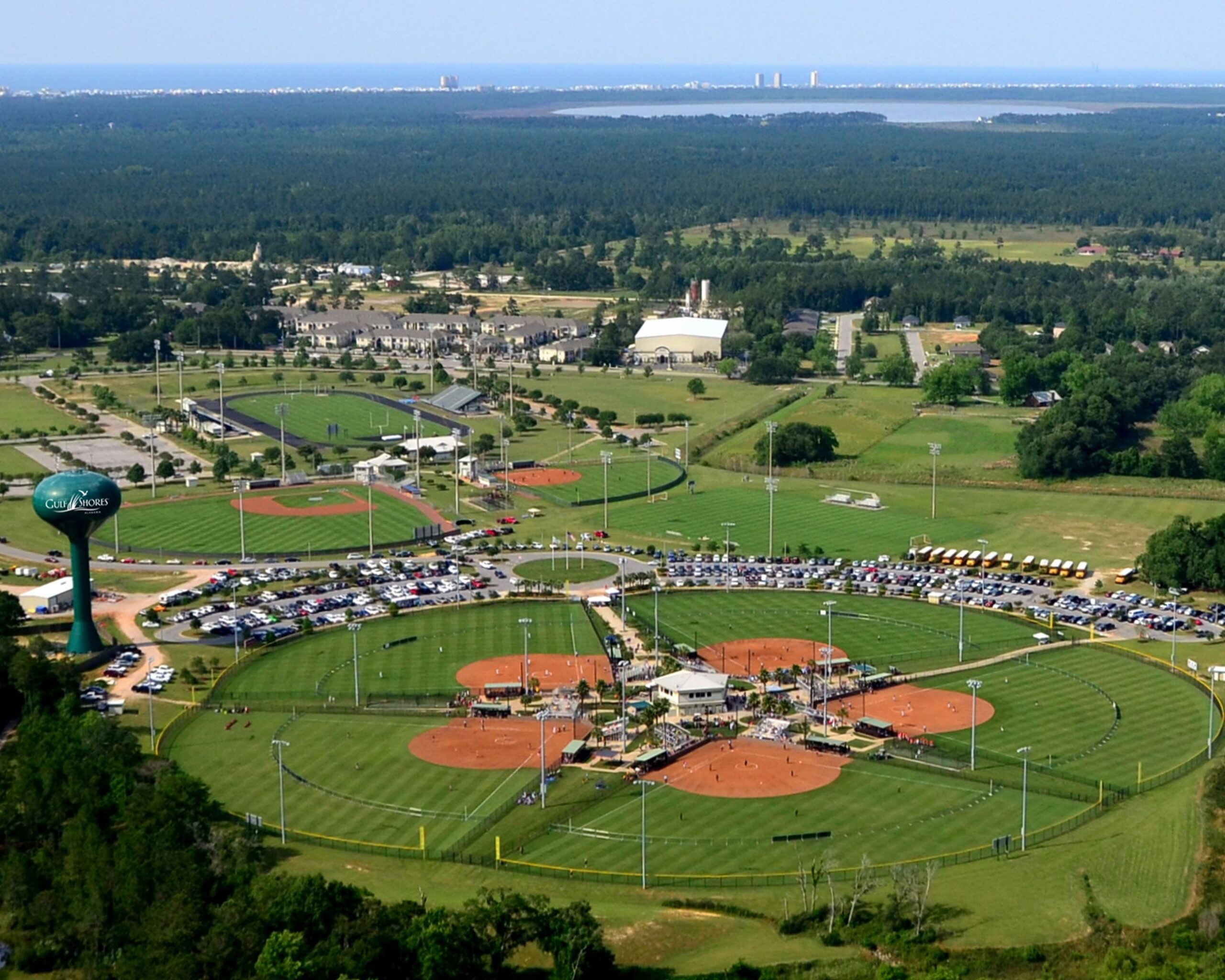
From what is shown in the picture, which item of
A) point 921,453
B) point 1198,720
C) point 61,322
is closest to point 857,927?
point 1198,720

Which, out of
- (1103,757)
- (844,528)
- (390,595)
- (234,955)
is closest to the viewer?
(234,955)

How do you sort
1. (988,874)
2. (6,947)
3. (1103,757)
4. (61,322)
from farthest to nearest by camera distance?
(61,322) < (1103,757) < (988,874) < (6,947)

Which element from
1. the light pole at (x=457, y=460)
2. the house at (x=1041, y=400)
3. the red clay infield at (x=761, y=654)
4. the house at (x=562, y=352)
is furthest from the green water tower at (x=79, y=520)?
the house at (x=562, y=352)

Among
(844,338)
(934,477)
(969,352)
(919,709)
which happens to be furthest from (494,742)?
(844,338)

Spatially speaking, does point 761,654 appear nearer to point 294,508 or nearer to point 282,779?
point 282,779

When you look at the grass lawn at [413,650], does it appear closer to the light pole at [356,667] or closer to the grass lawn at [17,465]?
the light pole at [356,667]

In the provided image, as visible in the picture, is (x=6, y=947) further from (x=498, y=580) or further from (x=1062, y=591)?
(x=1062, y=591)

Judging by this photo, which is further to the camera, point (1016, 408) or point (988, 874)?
point (1016, 408)
